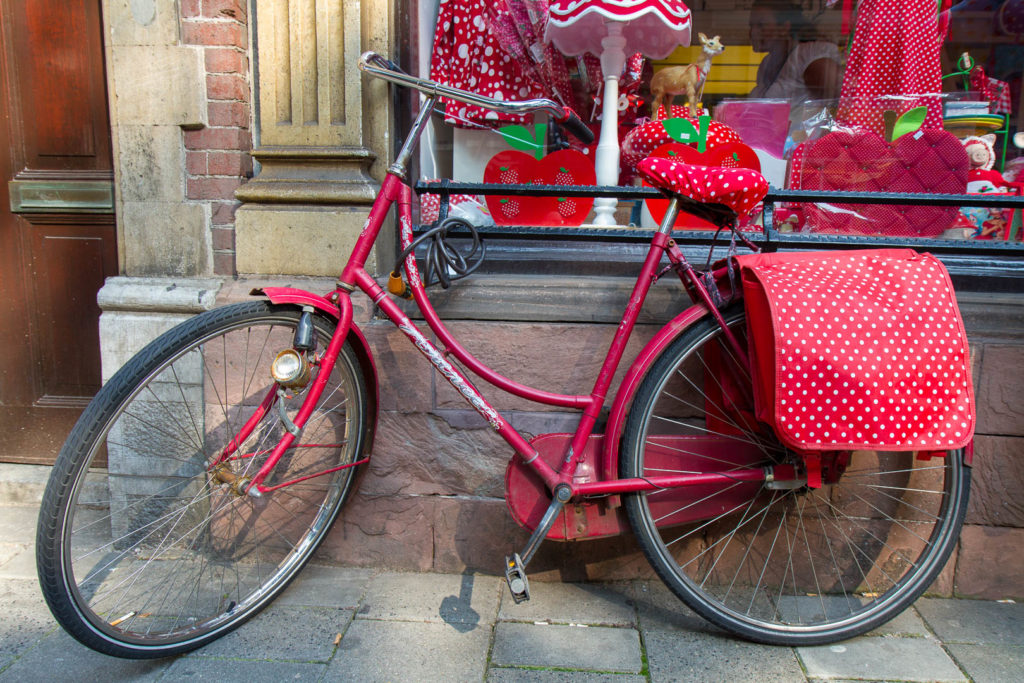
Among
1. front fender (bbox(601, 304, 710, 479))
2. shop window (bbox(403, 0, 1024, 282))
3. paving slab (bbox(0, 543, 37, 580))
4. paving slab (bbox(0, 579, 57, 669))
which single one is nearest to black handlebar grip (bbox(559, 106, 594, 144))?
shop window (bbox(403, 0, 1024, 282))

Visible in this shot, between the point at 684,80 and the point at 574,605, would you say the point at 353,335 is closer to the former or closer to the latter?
the point at 574,605

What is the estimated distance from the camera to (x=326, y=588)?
2.36 metres

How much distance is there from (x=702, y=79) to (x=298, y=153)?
1638 mm

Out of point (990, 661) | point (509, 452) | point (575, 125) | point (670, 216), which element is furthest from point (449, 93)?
point (990, 661)

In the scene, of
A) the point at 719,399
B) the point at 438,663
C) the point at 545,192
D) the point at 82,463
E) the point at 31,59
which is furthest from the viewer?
the point at 31,59

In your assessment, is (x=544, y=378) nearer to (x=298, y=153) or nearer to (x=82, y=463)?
(x=298, y=153)

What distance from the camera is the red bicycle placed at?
76.3 inches

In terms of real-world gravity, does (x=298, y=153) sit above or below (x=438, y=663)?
above

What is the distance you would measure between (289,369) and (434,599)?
933 millimetres

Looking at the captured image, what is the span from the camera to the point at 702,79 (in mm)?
2891

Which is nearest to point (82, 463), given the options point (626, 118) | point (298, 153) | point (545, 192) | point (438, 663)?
point (438, 663)

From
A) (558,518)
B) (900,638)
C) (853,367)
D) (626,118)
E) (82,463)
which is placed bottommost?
(900,638)

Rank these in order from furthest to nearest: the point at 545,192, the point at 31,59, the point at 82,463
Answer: the point at 31,59 → the point at 545,192 → the point at 82,463

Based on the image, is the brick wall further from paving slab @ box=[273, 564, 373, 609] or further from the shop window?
paving slab @ box=[273, 564, 373, 609]
